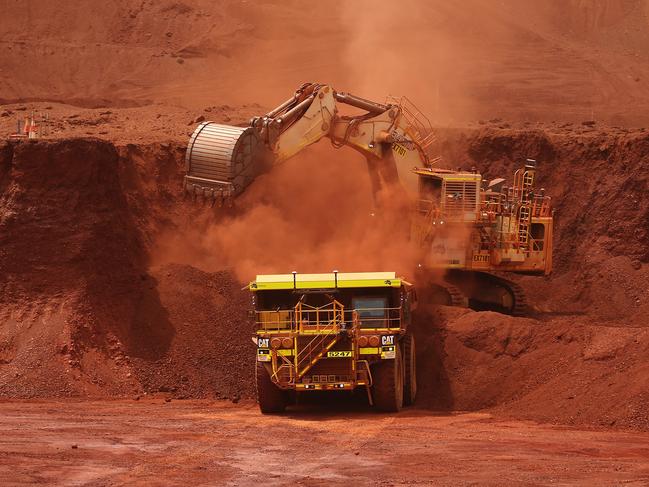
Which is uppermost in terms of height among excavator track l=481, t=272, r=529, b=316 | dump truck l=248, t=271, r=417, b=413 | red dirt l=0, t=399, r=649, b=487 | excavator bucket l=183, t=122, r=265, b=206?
excavator bucket l=183, t=122, r=265, b=206

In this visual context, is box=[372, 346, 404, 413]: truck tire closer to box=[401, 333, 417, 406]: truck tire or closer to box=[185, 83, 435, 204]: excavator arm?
box=[401, 333, 417, 406]: truck tire

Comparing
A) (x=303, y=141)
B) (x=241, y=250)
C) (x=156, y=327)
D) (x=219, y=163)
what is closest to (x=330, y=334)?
(x=219, y=163)

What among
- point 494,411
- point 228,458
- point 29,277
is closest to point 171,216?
point 29,277

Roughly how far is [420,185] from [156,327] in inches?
273

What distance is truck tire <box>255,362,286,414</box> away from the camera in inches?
1019

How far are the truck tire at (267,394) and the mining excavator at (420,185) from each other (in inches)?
142

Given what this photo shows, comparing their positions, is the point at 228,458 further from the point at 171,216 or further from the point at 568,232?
the point at 568,232

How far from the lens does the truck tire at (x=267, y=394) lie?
25891 millimetres

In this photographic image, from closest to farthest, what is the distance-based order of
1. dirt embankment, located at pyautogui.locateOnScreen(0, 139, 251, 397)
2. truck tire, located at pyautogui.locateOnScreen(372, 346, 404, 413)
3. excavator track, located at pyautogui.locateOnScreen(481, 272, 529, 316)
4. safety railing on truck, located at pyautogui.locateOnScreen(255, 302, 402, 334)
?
safety railing on truck, located at pyautogui.locateOnScreen(255, 302, 402, 334) → truck tire, located at pyautogui.locateOnScreen(372, 346, 404, 413) → dirt embankment, located at pyautogui.locateOnScreen(0, 139, 251, 397) → excavator track, located at pyautogui.locateOnScreen(481, 272, 529, 316)

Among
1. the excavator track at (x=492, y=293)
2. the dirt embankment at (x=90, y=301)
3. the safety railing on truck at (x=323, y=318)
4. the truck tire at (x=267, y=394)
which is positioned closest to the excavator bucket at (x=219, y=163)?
the safety railing on truck at (x=323, y=318)

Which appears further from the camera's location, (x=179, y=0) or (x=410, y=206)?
(x=179, y=0)

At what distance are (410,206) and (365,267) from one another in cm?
215

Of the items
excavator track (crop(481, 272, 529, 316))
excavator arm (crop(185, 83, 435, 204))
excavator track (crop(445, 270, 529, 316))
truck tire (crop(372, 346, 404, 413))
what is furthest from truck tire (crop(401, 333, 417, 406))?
excavator track (crop(481, 272, 529, 316))

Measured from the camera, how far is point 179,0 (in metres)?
70.4
